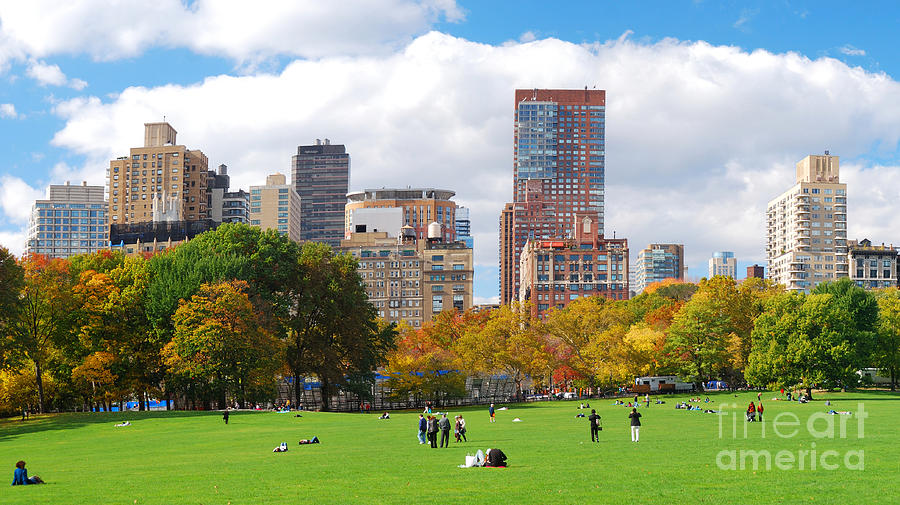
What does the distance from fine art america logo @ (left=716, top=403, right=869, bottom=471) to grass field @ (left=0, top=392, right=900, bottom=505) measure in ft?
1.12

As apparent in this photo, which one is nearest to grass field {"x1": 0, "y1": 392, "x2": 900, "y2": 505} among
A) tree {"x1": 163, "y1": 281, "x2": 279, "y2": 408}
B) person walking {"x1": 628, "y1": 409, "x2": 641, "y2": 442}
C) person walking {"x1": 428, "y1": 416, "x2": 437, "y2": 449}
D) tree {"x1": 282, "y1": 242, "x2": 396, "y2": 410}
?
person walking {"x1": 628, "y1": 409, "x2": 641, "y2": 442}

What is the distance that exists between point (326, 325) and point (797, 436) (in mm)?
60745

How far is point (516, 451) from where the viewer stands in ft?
139

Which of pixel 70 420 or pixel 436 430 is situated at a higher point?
pixel 436 430

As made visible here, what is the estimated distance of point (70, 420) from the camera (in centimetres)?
7531

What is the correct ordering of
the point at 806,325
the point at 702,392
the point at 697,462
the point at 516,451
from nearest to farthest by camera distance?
1. the point at 697,462
2. the point at 516,451
3. the point at 806,325
4. the point at 702,392

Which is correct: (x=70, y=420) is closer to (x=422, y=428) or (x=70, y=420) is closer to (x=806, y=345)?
(x=422, y=428)

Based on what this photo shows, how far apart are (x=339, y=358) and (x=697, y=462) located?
218 ft

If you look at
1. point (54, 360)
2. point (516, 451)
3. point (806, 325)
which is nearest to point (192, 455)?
point (516, 451)

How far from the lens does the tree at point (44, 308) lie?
83.5m

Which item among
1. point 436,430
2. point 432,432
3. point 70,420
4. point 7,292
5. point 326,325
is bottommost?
point 70,420

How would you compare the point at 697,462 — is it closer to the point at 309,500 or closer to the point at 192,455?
the point at 309,500

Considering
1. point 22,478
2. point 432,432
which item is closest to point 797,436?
point 432,432

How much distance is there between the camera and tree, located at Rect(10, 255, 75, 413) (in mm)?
83500
